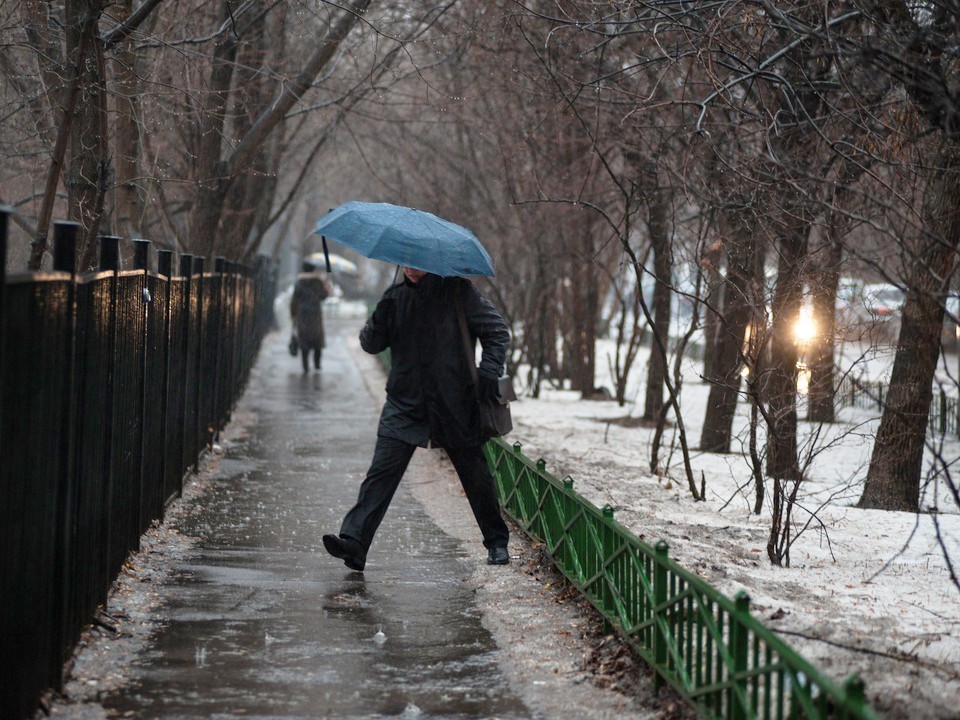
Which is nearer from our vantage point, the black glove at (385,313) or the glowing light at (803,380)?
the black glove at (385,313)

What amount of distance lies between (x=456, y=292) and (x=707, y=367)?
1193 cm

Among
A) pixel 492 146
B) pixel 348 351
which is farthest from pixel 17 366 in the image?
pixel 348 351

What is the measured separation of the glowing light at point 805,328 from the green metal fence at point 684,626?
219cm

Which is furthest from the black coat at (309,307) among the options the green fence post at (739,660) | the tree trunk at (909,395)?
the green fence post at (739,660)

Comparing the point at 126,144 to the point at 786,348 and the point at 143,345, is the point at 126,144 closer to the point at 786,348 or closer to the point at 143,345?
the point at 143,345

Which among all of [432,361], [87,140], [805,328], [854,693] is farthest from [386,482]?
[87,140]

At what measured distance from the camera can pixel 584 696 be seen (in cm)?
495

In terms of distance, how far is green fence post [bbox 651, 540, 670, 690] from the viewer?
4879mm

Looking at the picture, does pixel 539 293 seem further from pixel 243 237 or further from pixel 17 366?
pixel 17 366

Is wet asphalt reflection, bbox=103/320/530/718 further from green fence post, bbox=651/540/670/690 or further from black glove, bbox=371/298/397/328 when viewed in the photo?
black glove, bbox=371/298/397/328

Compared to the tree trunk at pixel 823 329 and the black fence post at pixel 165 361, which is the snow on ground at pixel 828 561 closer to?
the tree trunk at pixel 823 329

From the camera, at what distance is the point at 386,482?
6.82 meters

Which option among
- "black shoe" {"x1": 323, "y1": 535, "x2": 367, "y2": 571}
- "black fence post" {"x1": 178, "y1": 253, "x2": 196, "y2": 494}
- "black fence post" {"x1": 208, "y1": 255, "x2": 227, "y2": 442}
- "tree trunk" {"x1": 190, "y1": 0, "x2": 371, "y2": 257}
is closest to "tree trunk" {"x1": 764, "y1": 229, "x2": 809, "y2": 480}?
"black shoe" {"x1": 323, "y1": 535, "x2": 367, "y2": 571}

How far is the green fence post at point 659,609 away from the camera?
488 centimetres
